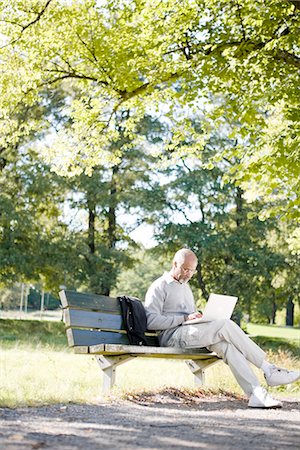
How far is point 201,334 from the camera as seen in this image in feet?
23.8

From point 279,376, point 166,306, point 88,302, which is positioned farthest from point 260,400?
point 88,302

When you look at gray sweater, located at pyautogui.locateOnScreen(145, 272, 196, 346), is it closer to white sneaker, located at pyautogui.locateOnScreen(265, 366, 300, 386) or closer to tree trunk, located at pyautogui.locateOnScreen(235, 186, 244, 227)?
white sneaker, located at pyautogui.locateOnScreen(265, 366, 300, 386)

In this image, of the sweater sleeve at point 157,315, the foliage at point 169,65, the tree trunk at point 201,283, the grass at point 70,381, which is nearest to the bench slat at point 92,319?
the sweater sleeve at point 157,315

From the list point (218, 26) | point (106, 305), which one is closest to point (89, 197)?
point (218, 26)

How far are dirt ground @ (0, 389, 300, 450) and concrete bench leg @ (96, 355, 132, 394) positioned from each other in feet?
0.98

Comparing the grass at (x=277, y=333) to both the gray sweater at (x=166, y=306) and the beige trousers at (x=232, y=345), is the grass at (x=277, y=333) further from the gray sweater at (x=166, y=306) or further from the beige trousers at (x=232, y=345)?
the beige trousers at (x=232, y=345)

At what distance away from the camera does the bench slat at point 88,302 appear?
277 inches

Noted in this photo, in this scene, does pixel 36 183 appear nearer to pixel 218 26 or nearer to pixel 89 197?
pixel 89 197

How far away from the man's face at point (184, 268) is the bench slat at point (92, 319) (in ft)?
2.47

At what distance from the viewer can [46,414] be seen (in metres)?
5.63

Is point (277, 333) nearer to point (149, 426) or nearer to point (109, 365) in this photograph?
point (109, 365)

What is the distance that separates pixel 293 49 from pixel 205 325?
6.72m

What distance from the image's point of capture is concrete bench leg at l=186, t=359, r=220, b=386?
8.02 m

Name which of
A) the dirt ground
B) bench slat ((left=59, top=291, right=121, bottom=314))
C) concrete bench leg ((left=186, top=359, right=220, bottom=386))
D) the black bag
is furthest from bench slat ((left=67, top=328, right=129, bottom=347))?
concrete bench leg ((left=186, top=359, right=220, bottom=386))
